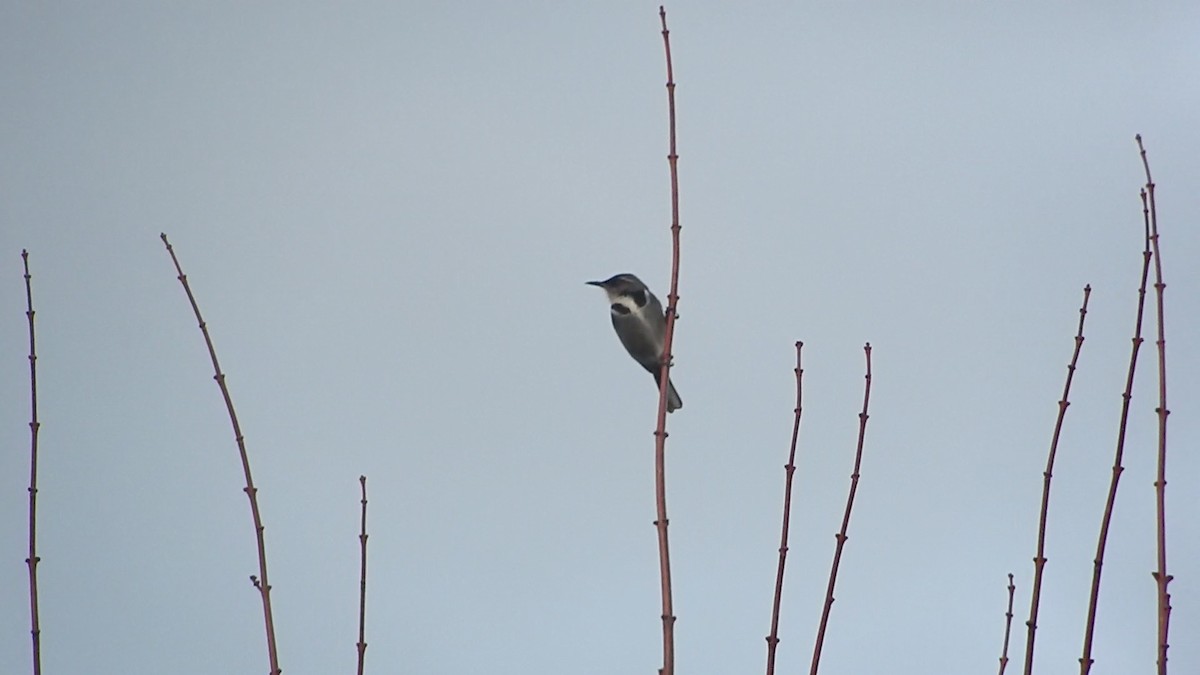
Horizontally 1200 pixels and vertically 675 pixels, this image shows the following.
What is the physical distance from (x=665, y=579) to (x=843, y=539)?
2.16 feet

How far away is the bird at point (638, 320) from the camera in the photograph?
274 inches

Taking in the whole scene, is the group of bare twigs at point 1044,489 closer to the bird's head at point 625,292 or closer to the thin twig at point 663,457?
the thin twig at point 663,457

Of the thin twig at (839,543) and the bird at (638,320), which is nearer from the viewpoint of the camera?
the thin twig at (839,543)

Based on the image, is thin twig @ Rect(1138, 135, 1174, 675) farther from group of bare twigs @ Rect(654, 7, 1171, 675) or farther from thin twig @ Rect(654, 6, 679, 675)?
thin twig @ Rect(654, 6, 679, 675)

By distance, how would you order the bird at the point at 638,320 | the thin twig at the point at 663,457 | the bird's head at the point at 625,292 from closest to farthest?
1. the thin twig at the point at 663,457
2. the bird at the point at 638,320
3. the bird's head at the point at 625,292

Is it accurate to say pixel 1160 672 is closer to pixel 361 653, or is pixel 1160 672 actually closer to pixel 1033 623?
pixel 1033 623

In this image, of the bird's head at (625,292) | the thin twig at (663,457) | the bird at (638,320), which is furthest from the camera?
the bird's head at (625,292)

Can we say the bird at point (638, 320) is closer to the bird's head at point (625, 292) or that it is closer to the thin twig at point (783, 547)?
the bird's head at point (625, 292)

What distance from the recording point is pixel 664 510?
238 cm

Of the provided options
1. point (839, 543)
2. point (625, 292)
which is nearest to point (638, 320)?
point (625, 292)

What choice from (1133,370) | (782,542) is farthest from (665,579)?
(1133,370)

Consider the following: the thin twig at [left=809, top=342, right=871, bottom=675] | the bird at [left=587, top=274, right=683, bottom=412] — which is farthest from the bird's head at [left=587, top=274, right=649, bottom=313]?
→ the thin twig at [left=809, top=342, right=871, bottom=675]

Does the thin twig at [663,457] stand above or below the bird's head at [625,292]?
below


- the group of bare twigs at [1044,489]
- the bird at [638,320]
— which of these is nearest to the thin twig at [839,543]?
the group of bare twigs at [1044,489]
